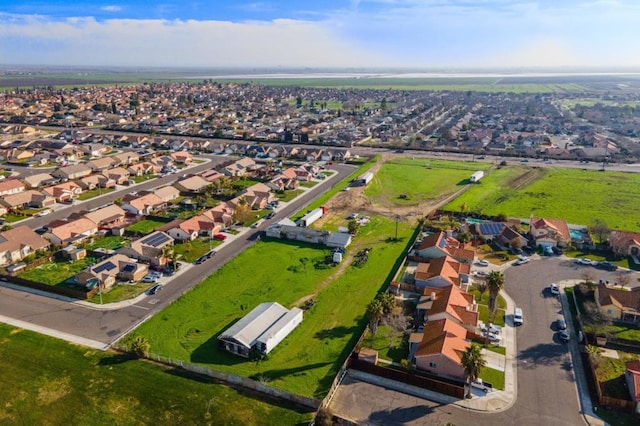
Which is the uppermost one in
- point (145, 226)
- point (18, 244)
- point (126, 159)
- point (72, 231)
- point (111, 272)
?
point (126, 159)

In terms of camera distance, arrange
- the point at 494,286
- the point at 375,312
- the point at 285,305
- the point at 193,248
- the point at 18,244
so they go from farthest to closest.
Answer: the point at 193,248
the point at 18,244
the point at 285,305
the point at 494,286
the point at 375,312

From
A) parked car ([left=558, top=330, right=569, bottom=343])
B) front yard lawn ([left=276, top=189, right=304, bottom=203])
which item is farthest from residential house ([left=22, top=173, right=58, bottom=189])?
parked car ([left=558, top=330, right=569, bottom=343])

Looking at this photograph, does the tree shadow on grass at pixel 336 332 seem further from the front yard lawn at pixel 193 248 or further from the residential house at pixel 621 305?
the residential house at pixel 621 305

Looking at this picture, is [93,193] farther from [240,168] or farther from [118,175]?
[240,168]

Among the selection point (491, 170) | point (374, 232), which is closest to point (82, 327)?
point (374, 232)

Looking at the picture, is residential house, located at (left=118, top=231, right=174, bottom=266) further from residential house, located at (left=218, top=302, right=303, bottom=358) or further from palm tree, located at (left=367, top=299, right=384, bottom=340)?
palm tree, located at (left=367, top=299, right=384, bottom=340)

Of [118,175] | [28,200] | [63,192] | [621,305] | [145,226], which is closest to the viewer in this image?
[621,305]

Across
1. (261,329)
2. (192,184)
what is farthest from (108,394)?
(192,184)
